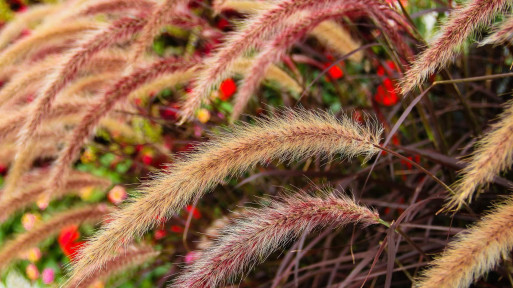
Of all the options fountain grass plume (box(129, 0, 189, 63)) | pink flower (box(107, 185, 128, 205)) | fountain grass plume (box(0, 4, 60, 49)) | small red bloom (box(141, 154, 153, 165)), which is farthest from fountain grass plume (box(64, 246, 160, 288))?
fountain grass plume (box(0, 4, 60, 49))

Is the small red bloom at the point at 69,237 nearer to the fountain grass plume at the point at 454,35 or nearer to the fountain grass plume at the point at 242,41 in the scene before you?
the fountain grass plume at the point at 242,41

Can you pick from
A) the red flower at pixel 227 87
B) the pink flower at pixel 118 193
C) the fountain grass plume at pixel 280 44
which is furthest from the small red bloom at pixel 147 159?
the fountain grass plume at pixel 280 44

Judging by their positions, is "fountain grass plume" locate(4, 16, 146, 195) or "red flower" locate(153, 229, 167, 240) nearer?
"fountain grass plume" locate(4, 16, 146, 195)

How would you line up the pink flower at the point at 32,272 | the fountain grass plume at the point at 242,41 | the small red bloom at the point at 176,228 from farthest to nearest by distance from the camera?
the pink flower at the point at 32,272 < the small red bloom at the point at 176,228 < the fountain grass plume at the point at 242,41

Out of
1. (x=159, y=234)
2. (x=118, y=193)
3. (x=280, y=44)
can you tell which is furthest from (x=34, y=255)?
(x=280, y=44)

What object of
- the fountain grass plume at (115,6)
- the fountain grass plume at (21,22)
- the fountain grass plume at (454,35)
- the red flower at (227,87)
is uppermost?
the fountain grass plume at (454,35)

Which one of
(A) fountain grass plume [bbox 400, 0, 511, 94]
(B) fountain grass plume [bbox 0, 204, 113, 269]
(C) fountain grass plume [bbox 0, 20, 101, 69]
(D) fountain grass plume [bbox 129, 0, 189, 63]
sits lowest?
(B) fountain grass plume [bbox 0, 204, 113, 269]

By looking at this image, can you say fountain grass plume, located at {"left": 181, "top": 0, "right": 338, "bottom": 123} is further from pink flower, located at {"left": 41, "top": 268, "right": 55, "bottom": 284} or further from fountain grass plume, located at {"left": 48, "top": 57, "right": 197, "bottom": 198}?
pink flower, located at {"left": 41, "top": 268, "right": 55, "bottom": 284}
